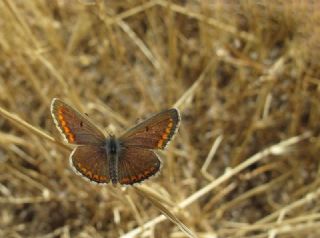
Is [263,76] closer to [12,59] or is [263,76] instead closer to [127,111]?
[127,111]

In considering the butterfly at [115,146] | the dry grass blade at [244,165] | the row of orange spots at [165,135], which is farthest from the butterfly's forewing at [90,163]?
the dry grass blade at [244,165]

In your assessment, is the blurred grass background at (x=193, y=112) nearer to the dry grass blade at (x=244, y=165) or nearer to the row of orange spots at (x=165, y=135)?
the dry grass blade at (x=244, y=165)

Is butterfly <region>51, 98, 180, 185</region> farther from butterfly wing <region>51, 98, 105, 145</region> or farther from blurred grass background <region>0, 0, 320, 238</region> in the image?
blurred grass background <region>0, 0, 320, 238</region>

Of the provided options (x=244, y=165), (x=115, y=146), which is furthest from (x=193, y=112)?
(x=115, y=146)

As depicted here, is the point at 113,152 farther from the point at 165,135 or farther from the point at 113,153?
the point at 165,135

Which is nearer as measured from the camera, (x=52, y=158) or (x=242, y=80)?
(x=52, y=158)

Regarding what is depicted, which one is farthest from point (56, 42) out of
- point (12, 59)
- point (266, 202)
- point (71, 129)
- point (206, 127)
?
point (266, 202)
